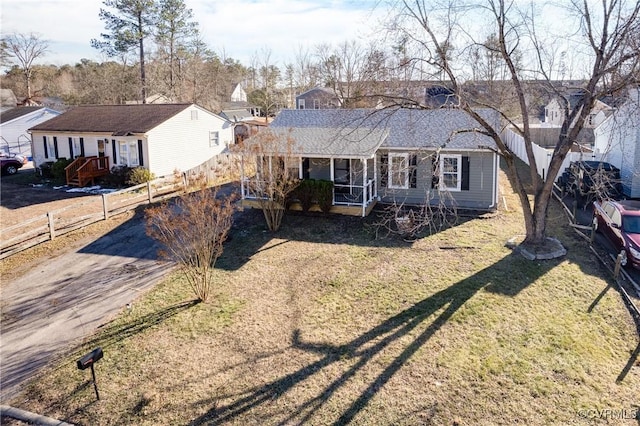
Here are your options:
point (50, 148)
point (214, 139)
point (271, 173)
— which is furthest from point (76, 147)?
point (271, 173)

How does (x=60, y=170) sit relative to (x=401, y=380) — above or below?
above

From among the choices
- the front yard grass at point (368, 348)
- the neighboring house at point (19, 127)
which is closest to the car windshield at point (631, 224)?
the front yard grass at point (368, 348)

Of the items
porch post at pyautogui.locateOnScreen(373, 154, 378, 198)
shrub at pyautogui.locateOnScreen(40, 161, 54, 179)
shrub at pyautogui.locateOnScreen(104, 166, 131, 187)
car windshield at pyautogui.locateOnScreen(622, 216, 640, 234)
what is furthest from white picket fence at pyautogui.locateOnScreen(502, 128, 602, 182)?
shrub at pyautogui.locateOnScreen(40, 161, 54, 179)

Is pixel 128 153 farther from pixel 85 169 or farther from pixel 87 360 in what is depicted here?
pixel 87 360

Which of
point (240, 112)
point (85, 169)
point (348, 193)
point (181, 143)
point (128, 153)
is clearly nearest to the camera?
point (348, 193)

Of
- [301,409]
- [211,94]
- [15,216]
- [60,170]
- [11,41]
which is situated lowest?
[301,409]

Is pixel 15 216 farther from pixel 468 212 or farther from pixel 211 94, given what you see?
pixel 211 94

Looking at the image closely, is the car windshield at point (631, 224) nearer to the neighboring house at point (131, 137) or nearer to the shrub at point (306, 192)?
the shrub at point (306, 192)

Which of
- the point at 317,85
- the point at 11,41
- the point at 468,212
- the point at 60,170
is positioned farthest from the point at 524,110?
the point at 11,41
